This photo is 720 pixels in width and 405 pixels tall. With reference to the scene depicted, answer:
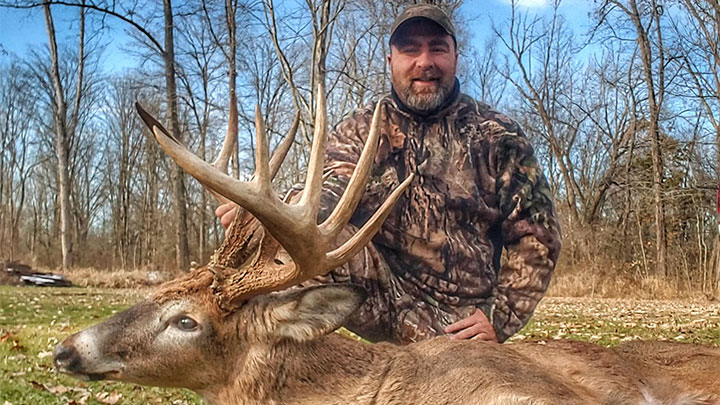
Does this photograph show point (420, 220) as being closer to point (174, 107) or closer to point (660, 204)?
point (174, 107)

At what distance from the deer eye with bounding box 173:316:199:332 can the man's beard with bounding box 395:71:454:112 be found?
2.56 metres

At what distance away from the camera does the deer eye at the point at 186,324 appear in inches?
125

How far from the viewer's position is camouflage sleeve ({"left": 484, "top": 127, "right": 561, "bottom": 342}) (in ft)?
15.1

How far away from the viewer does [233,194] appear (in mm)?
3049

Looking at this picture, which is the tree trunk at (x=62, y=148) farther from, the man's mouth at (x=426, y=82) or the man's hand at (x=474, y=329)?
the man's hand at (x=474, y=329)

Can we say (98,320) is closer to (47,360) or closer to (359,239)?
(47,360)

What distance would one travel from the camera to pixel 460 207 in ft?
16.0

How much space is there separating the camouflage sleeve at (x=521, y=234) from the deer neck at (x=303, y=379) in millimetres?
1563

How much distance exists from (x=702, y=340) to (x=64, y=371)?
28.5ft

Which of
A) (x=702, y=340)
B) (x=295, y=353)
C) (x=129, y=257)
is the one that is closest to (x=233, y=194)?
(x=295, y=353)

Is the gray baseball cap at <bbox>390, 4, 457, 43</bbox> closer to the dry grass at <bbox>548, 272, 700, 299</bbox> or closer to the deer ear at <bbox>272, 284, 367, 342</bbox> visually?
the deer ear at <bbox>272, 284, 367, 342</bbox>

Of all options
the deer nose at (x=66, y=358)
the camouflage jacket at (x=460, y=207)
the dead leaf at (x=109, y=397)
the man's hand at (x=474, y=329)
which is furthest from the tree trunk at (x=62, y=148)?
the deer nose at (x=66, y=358)

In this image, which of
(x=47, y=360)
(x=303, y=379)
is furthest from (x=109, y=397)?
(x=303, y=379)

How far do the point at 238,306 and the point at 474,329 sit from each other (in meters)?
1.67
